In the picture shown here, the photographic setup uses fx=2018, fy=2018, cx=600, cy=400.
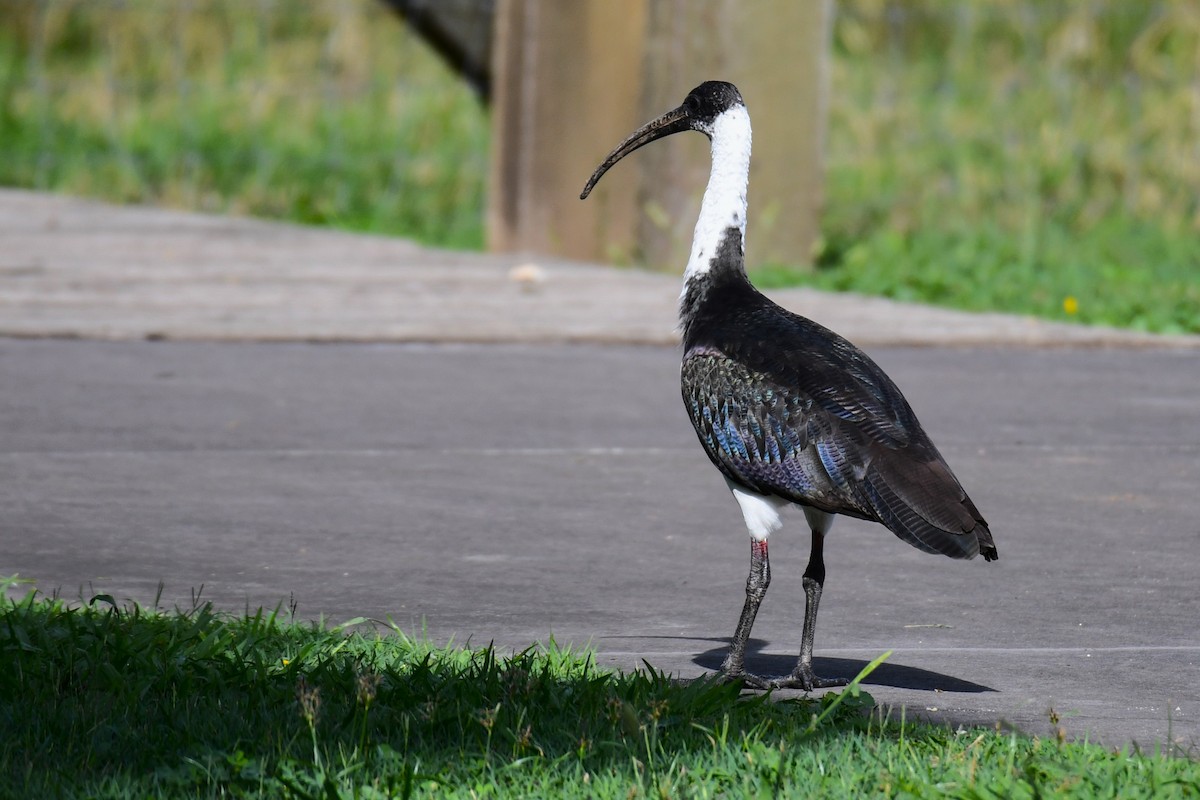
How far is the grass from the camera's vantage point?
3432mm

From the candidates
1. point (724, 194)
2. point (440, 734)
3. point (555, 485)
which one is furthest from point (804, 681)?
point (555, 485)

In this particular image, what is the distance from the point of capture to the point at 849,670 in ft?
14.5

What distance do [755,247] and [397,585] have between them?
593 cm

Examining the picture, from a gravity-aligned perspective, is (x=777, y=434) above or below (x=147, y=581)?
above

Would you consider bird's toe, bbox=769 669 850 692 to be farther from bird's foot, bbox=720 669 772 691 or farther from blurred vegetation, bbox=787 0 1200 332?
blurred vegetation, bbox=787 0 1200 332

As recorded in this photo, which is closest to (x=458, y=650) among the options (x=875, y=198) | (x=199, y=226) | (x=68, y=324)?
(x=68, y=324)

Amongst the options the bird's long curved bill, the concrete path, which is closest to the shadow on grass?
the concrete path

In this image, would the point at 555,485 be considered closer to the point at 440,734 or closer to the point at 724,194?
the point at 724,194

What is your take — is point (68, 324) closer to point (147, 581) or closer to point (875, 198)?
point (147, 581)

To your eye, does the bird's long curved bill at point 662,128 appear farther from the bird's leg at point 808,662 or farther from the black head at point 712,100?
the bird's leg at point 808,662

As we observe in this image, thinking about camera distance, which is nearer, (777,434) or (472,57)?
(777,434)

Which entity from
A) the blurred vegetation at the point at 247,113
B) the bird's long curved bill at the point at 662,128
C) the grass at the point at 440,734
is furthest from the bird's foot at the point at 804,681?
the blurred vegetation at the point at 247,113

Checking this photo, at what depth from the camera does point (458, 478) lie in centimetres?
634

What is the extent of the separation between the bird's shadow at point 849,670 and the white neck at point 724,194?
0.94 m
